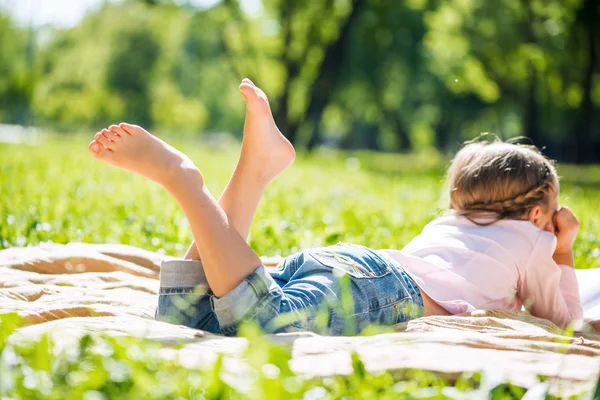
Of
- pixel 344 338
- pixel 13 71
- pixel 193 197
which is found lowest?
pixel 344 338

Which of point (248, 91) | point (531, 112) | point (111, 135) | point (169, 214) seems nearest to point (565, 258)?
point (248, 91)

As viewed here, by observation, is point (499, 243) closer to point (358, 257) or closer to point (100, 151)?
point (358, 257)

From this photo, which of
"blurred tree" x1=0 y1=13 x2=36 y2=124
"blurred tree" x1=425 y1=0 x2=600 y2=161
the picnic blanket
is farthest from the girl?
"blurred tree" x1=0 y1=13 x2=36 y2=124

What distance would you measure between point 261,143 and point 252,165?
5.1 inches

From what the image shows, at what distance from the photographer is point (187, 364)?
1955 mm

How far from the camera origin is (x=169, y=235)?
16.1ft

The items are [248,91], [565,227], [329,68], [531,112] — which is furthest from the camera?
[531,112]

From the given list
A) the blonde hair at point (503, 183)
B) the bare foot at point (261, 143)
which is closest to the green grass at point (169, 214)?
the blonde hair at point (503, 183)

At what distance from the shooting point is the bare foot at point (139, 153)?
2.59m

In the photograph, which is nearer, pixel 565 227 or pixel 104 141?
pixel 104 141

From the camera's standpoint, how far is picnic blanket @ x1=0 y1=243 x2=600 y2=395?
6.61 feet

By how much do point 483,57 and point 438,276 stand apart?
23.3 metres

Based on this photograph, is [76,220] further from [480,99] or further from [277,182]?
[480,99]

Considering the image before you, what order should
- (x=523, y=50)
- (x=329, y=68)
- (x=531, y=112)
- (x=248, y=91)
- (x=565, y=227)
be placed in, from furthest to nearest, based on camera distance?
1. (x=531, y=112)
2. (x=329, y=68)
3. (x=523, y=50)
4. (x=565, y=227)
5. (x=248, y=91)
